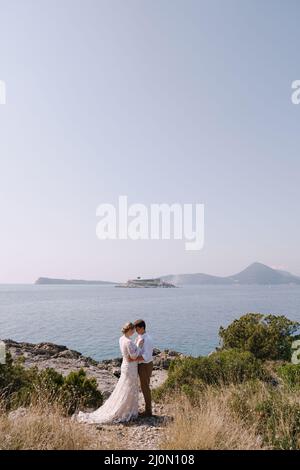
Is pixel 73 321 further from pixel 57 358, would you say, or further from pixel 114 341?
pixel 57 358

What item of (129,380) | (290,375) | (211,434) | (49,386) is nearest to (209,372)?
(290,375)

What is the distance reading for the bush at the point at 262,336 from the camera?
21.9 metres

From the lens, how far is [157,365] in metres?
26.7

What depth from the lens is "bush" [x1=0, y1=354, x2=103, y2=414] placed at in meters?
10.3

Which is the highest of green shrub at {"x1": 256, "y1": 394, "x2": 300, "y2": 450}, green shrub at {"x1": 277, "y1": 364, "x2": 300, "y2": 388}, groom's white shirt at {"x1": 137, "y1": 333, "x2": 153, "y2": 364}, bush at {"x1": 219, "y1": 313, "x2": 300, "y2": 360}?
groom's white shirt at {"x1": 137, "y1": 333, "x2": 153, "y2": 364}

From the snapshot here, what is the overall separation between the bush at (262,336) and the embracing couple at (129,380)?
13.8m

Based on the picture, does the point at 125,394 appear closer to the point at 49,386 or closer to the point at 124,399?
the point at 124,399

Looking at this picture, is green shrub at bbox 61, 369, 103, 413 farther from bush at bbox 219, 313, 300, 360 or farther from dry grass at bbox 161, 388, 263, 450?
bush at bbox 219, 313, 300, 360

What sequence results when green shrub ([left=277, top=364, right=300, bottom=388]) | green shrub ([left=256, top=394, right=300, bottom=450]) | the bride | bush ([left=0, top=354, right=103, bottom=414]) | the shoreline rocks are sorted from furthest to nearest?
the shoreline rocks
green shrub ([left=277, top=364, right=300, bottom=388])
bush ([left=0, top=354, right=103, bottom=414])
the bride
green shrub ([left=256, top=394, right=300, bottom=450])

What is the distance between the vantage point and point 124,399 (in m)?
9.32

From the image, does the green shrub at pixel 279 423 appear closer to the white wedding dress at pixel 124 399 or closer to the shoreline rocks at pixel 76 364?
the white wedding dress at pixel 124 399

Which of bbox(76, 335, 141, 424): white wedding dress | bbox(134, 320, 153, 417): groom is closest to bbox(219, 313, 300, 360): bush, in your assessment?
bbox(134, 320, 153, 417): groom

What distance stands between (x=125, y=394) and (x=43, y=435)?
117 inches
